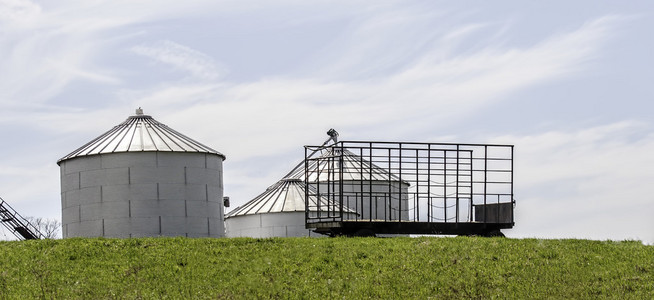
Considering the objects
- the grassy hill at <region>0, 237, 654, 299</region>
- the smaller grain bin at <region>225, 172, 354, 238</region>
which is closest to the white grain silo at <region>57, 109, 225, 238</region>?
the smaller grain bin at <region>225, 172, 354, 238</region>

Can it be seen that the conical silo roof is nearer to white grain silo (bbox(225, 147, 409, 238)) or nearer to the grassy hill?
white grain silo (bbox(225, 147, 409, 238))

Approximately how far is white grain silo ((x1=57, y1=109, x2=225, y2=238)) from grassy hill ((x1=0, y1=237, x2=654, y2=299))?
9712mm

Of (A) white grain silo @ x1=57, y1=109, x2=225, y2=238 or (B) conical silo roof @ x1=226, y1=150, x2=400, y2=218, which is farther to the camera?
(B) conical silo roof @ x1=226, y1=150, x2=400, y2=218

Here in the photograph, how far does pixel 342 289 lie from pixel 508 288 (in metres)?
3.85

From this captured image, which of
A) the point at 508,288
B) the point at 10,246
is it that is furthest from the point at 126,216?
→ the point at 508,288

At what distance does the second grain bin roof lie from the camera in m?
38.0

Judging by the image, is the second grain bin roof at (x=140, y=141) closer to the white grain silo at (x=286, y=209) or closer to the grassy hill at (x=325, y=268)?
the white grain silo at (x=286, y=209)

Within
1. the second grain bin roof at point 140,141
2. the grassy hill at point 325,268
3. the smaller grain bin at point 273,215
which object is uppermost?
the second grain bin roof at point 140,141

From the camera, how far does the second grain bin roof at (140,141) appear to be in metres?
38.0

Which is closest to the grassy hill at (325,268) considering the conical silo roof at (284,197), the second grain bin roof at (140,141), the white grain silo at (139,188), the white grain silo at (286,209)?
the white grain silo at (139,188)

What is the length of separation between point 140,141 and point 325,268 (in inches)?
631

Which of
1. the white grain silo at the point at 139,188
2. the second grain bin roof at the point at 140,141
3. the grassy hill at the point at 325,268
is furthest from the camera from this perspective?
the second grain bin roof at the point at 140,141

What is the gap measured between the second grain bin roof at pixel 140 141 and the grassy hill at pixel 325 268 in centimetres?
1112

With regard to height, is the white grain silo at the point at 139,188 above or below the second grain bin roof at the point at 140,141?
below
